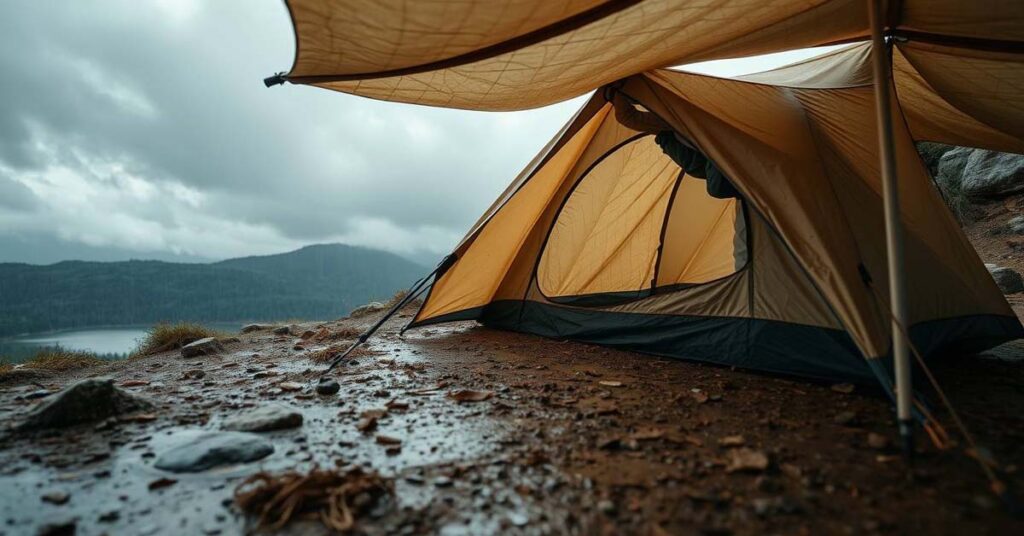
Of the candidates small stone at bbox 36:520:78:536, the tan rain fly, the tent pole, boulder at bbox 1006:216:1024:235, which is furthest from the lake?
the tent pole

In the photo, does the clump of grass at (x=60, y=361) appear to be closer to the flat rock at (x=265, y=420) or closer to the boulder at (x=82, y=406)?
the boulder at (x=82, y=406)

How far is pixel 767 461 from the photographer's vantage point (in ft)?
7.05

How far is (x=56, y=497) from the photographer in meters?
1.99

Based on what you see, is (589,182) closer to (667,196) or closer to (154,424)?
(667,196)

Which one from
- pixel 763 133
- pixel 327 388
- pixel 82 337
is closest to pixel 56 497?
pixel 327 388

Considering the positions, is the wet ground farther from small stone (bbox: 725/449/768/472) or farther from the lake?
the lake

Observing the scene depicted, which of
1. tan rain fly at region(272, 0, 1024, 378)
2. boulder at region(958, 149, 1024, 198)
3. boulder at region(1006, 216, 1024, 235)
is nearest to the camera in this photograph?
tan rain fly at region(272, 0, 1024, 378)

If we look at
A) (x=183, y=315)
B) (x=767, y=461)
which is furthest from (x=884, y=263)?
(x=183, y=315)

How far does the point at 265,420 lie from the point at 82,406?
1.23 metres

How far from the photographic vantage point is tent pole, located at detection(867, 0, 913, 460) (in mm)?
2279

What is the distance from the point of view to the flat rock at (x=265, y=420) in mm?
2805

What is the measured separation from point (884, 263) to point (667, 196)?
269 centimetres

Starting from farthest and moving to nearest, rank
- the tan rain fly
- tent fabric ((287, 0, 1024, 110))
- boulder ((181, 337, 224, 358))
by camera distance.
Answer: boulder ((181, 337, 224, 358)), the tan rain fly, tent fabric ((287, 0, 1024, 110))

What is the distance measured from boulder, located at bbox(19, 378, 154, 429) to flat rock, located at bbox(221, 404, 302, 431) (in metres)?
0.82
